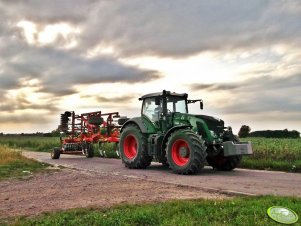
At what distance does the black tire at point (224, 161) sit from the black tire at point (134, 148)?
234 cm

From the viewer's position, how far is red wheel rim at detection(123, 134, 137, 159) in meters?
18.0

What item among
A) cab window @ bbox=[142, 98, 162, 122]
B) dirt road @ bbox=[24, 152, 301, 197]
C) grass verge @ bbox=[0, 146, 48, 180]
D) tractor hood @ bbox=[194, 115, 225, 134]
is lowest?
dirt road @ bbox=[24, 152, 301, 197]

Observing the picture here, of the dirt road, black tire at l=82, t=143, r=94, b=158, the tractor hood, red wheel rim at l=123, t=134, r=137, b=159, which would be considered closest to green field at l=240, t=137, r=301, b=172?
the dirt road

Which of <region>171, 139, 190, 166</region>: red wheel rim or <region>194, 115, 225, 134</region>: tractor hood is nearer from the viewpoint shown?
<region>171, 139, 190, 166</region>: red wheel rim

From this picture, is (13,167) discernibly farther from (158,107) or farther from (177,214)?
(177,214)

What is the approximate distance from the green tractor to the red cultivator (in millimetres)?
4567

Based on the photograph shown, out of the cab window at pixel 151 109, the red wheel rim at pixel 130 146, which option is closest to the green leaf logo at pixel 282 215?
the cab window at pixel 151 109

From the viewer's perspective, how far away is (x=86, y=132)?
25.0 metres

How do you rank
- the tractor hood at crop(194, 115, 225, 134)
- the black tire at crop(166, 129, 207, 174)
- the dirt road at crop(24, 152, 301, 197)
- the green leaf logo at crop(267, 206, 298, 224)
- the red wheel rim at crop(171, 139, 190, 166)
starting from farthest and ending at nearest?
the tractor hood at crop(194, 115, 225, 134), the red wheel rim at crop(171, 139, 190, 166), the black tire at crop(166, 129, 207, 174), the dirt road at crop(24, 152, 301, 197), the green leaf logo at crop(267, 206, 298, 224)

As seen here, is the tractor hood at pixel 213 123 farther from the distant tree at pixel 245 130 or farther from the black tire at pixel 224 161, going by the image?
the distant tree at pixel 245 130

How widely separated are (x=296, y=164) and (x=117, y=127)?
31.1 feet

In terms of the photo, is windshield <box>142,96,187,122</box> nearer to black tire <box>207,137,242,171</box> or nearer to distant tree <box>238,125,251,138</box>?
black tire <box>207,137,242,171</box>

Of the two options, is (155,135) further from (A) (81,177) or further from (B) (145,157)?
(A) (81,177)

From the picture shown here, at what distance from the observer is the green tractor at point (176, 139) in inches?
577
